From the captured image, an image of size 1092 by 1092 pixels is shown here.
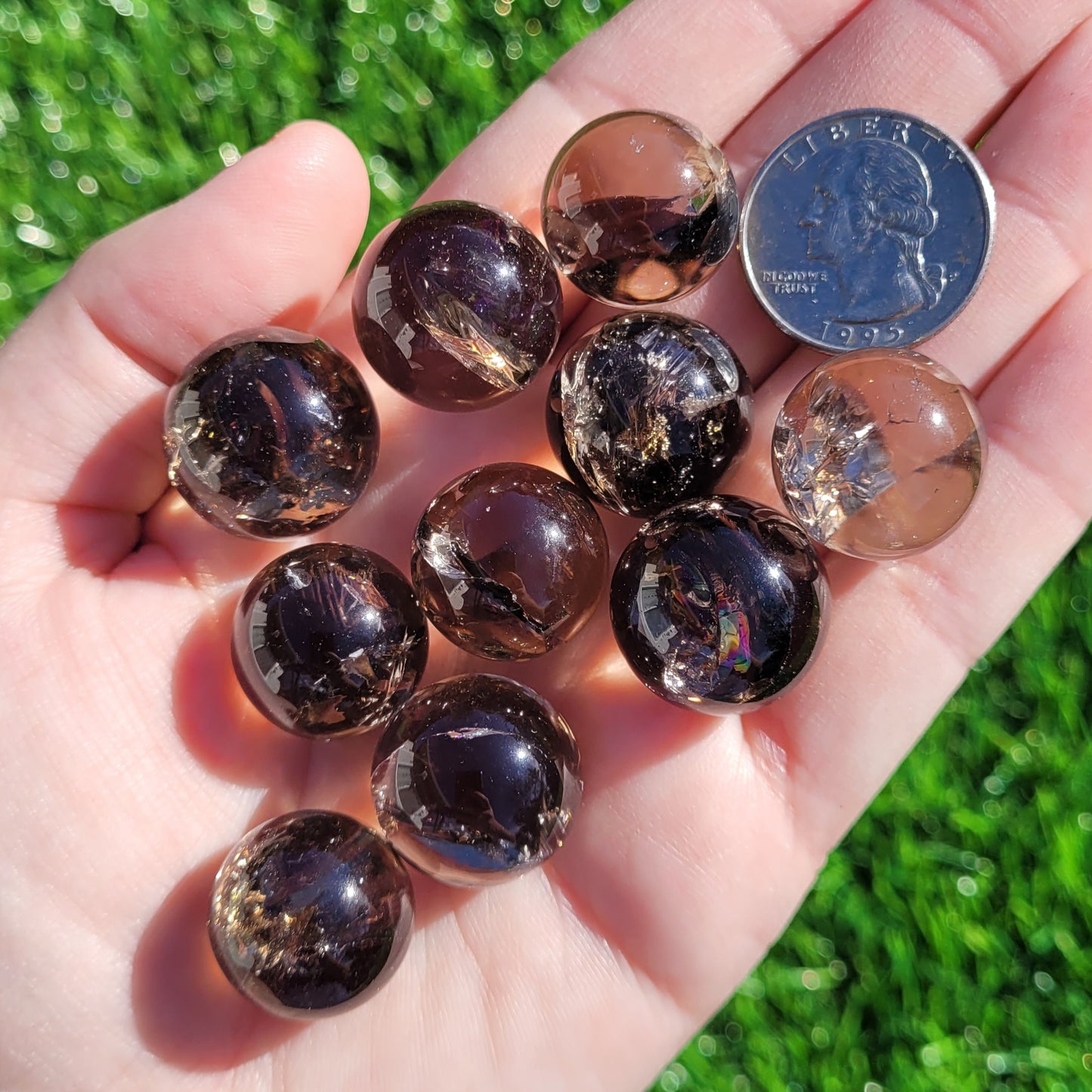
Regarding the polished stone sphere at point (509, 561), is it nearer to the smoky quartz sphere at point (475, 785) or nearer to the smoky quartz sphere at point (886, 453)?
the smoky quartz sphere at point (475, 785)

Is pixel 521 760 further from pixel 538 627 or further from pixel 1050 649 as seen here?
pixel 1050 649

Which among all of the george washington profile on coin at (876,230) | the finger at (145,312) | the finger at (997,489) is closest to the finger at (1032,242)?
the finger at (997,489)

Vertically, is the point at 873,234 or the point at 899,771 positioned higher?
the point at 873,234

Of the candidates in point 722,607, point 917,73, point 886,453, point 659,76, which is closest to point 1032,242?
point 917,73

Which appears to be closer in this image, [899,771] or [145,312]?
[145,312]

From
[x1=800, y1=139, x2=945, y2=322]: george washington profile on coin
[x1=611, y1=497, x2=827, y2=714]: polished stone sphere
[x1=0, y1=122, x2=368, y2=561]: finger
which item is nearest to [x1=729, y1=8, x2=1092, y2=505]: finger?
[x1=800, y1=139, x2=945, y2=322]: george washington profile on coin

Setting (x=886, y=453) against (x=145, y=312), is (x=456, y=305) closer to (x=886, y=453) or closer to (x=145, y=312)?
(x=145, y=312)
